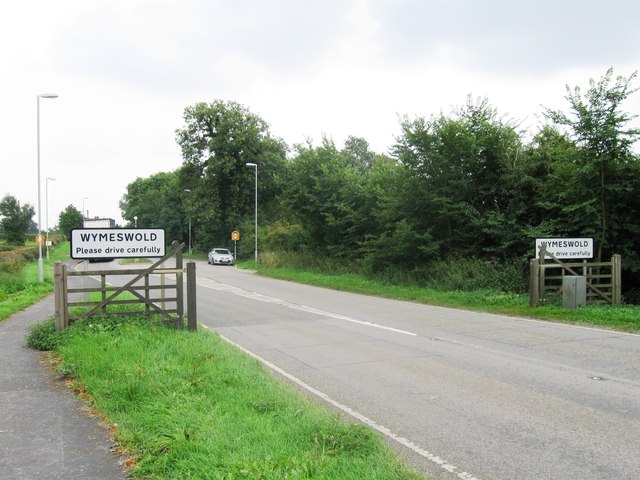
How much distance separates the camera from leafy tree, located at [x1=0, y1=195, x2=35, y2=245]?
61.2 meters

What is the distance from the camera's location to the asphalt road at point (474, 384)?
454 cm

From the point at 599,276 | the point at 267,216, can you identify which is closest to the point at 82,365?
the point at 599,276

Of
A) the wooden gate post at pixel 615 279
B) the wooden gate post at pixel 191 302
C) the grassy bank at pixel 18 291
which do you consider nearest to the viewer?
the wooden gate post at pixel 191 302

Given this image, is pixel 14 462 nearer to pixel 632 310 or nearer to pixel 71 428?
pixel 71 428

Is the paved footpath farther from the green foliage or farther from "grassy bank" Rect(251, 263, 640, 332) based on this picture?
"grassy bank" Rect(251, 263, 640, 332)

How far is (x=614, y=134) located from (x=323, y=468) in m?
14.3

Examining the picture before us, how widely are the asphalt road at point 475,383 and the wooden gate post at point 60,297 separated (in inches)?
124

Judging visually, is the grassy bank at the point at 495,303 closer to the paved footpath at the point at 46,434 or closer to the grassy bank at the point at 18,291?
the paved footpath at the point at 46,434

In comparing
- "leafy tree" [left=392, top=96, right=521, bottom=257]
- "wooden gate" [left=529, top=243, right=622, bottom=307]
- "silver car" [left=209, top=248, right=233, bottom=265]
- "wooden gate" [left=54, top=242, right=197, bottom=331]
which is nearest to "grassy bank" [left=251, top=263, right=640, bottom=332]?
"wooden gate" [left=529, top=243, right=622, bottom=307]

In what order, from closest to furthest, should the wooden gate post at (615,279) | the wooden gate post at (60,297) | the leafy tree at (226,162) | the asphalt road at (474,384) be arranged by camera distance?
the asphalt road at (474,384)
the wooden gate post at (60,297)
the wooden gate post at (615,279)
the leafy tree at (226,162)

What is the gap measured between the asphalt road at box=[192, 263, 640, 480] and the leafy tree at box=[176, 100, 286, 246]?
41766mm

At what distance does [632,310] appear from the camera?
41.7ft

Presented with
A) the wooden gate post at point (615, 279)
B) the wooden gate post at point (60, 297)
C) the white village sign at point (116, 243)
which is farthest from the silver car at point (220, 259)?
the wooden gate post at point (60, 297)

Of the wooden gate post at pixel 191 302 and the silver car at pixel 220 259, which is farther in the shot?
the silver car at pixel 220 259
